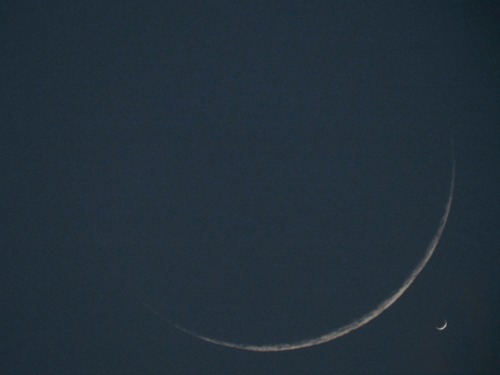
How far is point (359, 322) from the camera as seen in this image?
196cm

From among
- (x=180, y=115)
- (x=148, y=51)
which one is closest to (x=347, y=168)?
(x=180, y=115)

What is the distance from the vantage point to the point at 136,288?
1.94 m

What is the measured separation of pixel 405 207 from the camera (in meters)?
1.93

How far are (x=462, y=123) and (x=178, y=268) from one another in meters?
3.13

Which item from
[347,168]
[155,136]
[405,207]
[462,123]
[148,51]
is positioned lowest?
[405,207]

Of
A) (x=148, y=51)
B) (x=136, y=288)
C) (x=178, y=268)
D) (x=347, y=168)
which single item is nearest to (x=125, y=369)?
(x=136, y=288)

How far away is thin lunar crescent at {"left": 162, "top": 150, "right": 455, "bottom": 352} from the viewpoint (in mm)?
1954

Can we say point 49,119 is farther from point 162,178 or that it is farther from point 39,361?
point 39,361

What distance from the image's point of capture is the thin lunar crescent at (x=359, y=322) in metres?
1.95

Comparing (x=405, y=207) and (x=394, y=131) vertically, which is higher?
(x=394, y=131)

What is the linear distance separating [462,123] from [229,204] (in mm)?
2438

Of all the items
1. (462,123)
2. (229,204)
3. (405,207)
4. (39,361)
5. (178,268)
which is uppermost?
(462,123)

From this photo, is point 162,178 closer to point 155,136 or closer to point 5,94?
point 155,136

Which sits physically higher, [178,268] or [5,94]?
[5,94]
